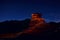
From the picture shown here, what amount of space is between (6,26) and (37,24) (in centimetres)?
47

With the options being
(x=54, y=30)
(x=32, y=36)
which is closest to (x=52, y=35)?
(x=54, y=30)

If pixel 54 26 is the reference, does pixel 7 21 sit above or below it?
above

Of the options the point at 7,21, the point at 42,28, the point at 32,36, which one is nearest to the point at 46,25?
the point at 42,28

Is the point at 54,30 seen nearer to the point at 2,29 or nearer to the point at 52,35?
the point at 52,35

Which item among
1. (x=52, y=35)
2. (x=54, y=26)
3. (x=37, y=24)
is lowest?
(x=52, y=35)

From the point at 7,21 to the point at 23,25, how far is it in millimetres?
229

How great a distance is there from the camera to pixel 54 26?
53.8 inches

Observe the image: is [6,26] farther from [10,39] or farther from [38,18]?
[38,18]

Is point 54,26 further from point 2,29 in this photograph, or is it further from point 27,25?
point 2,29

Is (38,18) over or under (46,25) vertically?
over

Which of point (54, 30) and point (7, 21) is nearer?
point (7, 21)

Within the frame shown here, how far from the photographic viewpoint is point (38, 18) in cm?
145

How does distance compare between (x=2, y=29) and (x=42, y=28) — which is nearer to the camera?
(x=2, y=29)

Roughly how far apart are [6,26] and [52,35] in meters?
0.69
